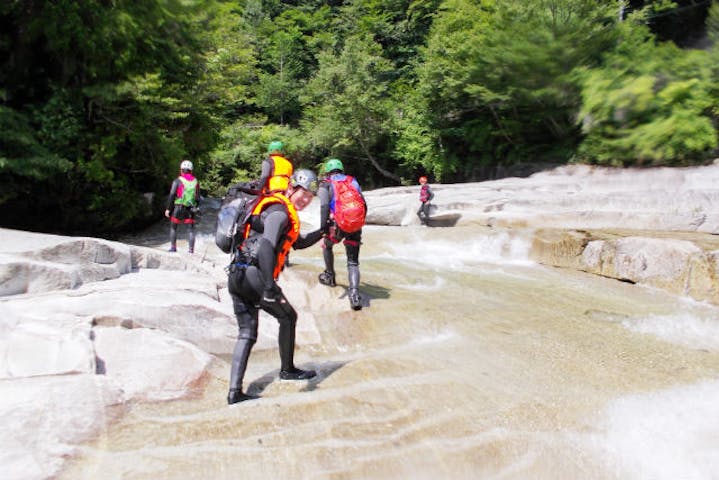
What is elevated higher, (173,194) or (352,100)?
(352,100)

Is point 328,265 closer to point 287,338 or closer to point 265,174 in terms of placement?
point 287,338

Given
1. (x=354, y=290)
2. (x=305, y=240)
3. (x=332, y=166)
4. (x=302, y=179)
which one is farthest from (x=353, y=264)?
(x=302, y=179)

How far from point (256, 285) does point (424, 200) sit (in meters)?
11.1

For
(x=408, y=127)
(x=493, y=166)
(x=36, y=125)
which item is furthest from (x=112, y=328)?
(x=408, y=127)

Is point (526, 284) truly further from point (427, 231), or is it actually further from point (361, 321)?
point (427, 231)

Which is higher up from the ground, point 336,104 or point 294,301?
point 336,104

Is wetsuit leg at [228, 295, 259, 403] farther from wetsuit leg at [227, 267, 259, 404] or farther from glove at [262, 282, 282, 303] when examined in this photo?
glove at [262, 282, 282, 303]

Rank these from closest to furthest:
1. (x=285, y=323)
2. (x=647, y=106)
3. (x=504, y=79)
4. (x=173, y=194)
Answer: (x=285, y=323) < (x=173, y=194) < (x=647, y=106) < (x=504, y=79)

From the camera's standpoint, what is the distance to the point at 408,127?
26.7 m

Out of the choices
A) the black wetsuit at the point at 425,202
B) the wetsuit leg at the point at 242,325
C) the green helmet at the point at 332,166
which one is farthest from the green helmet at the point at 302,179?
the black wetsuit at the point at 425,202

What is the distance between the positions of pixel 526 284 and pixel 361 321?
3.53 m

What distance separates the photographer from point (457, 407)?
3.51 metres

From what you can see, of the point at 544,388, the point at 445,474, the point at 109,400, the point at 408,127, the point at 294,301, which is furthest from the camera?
the point at 408,127

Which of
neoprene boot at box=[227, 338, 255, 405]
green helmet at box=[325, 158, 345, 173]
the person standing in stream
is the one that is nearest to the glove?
neoprene boot at box=[227, 338, 255, 405]
